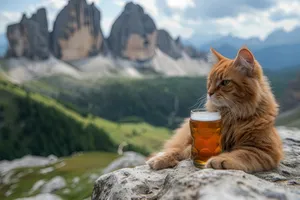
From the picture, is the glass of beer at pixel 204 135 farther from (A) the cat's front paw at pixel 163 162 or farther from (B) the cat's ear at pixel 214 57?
(B) the cat's ear at pixel 214 57

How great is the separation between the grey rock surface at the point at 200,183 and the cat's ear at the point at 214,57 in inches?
90.3

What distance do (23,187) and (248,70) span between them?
218 feet

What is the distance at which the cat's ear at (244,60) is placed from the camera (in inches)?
233

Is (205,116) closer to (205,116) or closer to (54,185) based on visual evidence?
(205,116)

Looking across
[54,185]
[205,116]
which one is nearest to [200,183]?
[205,116]

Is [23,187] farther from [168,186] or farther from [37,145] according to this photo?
[37,145]

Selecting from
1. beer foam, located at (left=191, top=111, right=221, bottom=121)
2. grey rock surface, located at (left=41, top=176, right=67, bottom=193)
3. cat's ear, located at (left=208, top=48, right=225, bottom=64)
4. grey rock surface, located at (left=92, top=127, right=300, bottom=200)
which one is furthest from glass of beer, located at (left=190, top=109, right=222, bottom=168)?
grey rock surface, located at (left=41, top=176, right=67, bottom=193)

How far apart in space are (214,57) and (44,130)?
166451 mm

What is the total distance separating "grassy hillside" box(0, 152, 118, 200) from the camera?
5093cm

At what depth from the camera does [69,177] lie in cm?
6181

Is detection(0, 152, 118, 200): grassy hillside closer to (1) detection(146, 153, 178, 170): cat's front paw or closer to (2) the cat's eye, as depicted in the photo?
(1) detection(146, 153, 178, 170): cat's front paw

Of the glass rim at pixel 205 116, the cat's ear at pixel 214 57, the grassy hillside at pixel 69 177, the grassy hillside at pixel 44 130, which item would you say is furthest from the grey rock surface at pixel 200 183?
the grassy hillside at pixel 44 130

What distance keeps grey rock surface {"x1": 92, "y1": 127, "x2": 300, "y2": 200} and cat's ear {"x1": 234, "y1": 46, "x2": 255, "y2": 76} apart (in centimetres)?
190

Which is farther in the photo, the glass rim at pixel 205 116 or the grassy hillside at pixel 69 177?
the grassy hillside at pixel 69 177
